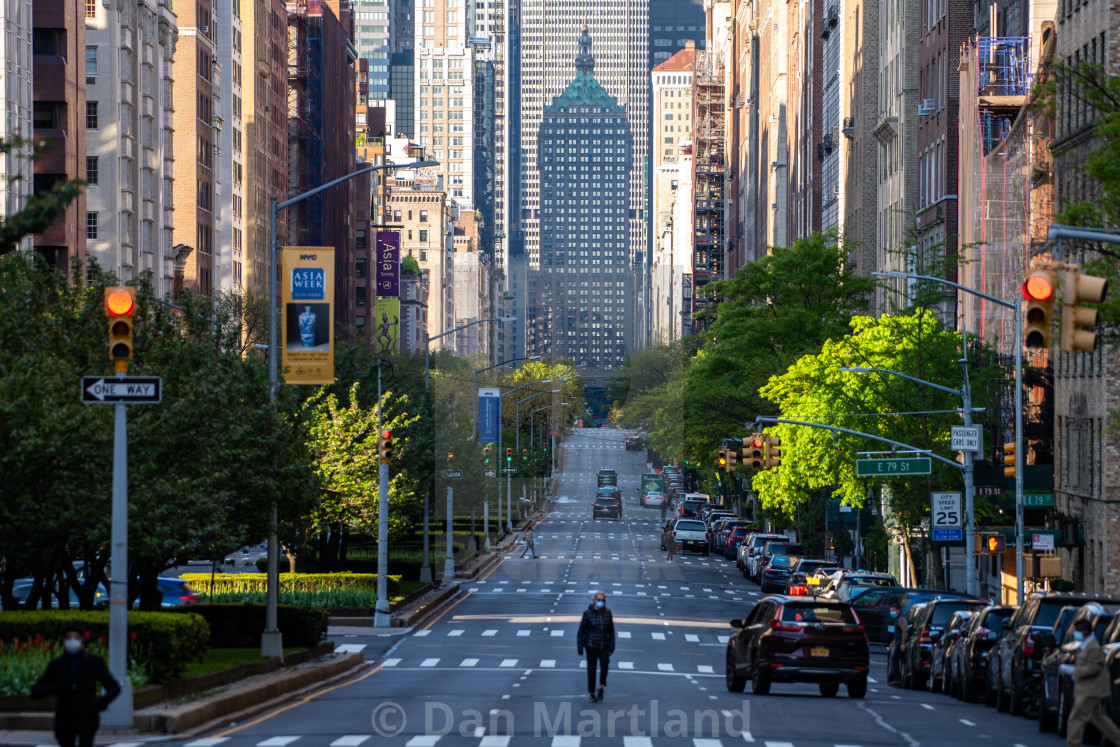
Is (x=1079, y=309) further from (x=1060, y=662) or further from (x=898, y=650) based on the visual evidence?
(x=898, y=650)

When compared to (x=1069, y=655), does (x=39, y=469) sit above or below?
above

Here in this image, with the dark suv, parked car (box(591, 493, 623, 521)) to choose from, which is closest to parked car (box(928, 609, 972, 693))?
the dark suv

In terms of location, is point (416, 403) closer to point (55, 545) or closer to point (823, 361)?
point (823, 361)

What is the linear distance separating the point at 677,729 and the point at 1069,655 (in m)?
4.91

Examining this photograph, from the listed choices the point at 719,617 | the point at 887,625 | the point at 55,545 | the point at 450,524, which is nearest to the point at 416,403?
the point at 450,524

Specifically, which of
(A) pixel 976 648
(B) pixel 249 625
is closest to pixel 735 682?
(A) pixel 976 648

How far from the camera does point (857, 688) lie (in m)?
28.4

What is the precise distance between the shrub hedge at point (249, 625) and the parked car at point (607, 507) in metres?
93.7

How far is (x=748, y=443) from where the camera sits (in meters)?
47.1

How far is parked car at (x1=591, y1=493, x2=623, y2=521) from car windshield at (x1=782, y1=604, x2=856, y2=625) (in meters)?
101

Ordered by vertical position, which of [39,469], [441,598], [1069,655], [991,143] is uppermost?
[991,143]

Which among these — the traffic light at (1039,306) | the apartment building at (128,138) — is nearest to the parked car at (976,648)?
the traffic light at (1039,306)

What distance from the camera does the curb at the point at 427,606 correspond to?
4747cm

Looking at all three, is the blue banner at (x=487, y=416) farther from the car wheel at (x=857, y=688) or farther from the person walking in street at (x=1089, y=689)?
the person walking in street at (x=1089, y=689)
